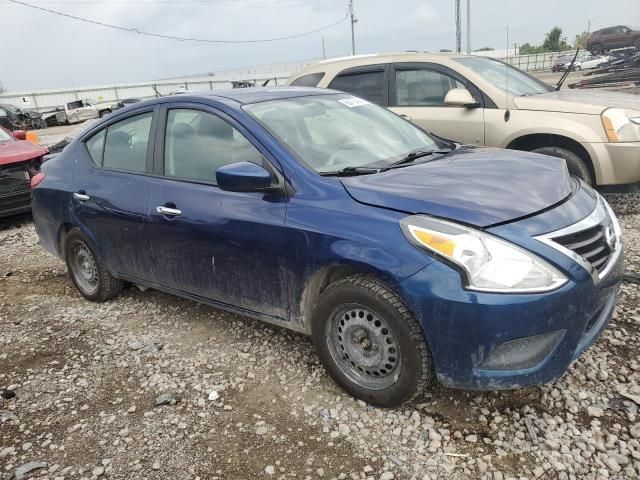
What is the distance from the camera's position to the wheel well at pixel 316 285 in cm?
275

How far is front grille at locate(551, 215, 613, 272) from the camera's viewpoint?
7.86 feet

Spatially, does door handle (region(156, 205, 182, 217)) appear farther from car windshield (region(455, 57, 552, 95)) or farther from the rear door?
car windshield (region(455, 57, 552, 95))

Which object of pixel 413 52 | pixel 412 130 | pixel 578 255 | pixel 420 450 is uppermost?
pixel 413 52

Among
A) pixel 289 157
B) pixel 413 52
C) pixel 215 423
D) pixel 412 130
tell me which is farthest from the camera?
pixel 413 52

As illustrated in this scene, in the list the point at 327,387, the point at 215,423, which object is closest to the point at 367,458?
the point at 327,387

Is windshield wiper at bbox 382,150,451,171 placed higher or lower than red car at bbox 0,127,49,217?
higher

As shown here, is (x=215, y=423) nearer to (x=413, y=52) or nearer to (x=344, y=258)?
(x=344, y=258)

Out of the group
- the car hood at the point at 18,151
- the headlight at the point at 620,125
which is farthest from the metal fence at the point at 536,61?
the car hood at the point at 18,151

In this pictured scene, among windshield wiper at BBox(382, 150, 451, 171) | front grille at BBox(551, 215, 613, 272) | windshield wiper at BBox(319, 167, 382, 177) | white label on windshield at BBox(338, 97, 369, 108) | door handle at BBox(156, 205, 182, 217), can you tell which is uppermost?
white label on windshield at BBox(338, 97, 369, 108)

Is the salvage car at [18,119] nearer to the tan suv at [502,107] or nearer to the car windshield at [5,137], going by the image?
the car windshield at [5,137]

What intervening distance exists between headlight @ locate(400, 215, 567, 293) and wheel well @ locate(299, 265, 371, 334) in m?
0.56

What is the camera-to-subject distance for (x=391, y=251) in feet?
7.98

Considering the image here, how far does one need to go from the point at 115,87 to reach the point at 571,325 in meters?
39.3

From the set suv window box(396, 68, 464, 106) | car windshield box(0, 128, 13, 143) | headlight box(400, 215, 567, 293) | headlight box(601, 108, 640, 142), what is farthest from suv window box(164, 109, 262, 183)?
car windshield box(0, 128, 13, 143)
